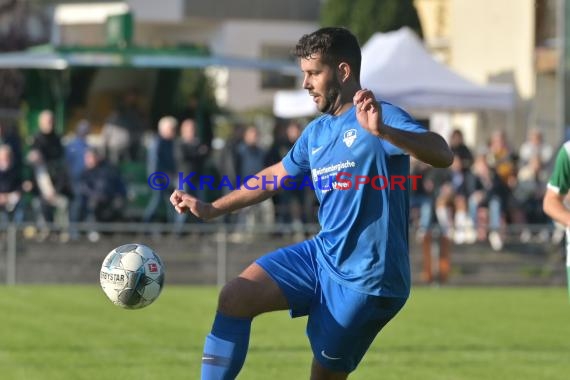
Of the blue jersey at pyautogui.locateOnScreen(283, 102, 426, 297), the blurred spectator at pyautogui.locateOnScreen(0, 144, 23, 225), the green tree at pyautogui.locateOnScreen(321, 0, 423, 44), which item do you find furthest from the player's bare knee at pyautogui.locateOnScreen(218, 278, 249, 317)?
the green tree at pyautogui.locateOnScreen(321, 0, 423, 44)

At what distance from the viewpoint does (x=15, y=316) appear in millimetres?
15453

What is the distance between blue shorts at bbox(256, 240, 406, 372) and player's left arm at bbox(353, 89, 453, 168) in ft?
2.97

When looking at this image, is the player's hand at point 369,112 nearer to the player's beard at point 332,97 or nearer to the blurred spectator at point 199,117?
the player's beard at point 332,97

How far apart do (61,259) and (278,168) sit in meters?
14.0

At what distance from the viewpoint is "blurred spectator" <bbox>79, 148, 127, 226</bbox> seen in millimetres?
21688

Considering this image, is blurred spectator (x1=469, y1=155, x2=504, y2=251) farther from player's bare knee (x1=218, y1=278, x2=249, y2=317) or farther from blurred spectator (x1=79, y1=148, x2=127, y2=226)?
player's bare knee (x1=218, y1=278, x2=249, y2=317)

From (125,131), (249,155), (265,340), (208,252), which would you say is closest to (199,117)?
(125,131)

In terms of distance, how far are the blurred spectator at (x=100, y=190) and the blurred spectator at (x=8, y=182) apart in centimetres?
98

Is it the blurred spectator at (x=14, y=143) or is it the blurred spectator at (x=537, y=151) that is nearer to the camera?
the blurred spectator at (x=14, y=143)

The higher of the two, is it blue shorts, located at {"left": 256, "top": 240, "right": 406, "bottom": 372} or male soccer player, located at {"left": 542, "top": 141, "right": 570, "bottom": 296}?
male soccer player, located at {"left": 542, "top": 141, "right": 570, "bottom": 296}

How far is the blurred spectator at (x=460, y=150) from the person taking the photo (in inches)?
884

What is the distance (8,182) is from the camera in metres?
21.3

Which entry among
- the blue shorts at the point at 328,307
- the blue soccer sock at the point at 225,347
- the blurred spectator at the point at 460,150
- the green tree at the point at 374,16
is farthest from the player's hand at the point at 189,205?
the green tree at the point at 374,16

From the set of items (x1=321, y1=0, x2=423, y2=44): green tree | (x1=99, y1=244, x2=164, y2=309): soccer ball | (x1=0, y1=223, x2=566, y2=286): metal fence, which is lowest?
(x1=0, y1=223, x2=566, y2=286): metal fence
